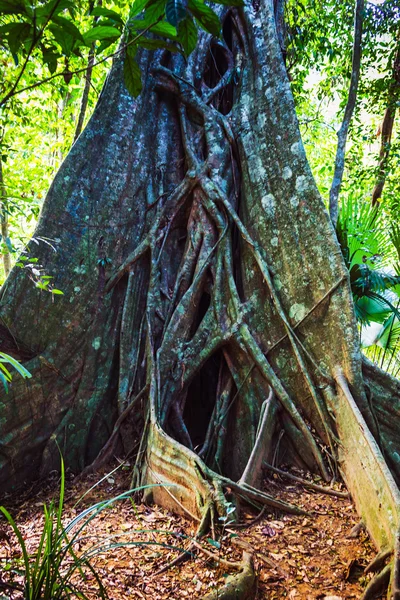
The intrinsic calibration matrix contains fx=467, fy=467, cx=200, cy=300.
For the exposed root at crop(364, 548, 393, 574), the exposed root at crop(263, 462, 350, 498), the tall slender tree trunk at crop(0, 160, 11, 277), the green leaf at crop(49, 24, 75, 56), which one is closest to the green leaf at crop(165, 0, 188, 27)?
the green leaf at crop(49, 24, 75, 56)

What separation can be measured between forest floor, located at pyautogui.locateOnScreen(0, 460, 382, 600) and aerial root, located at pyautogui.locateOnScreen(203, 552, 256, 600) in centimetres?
6

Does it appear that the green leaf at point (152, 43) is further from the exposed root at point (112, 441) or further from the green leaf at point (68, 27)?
the exposed root at point (112, 441)

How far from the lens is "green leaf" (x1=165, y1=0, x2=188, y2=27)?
3.72ft

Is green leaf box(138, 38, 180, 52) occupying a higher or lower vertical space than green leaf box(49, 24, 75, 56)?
higher

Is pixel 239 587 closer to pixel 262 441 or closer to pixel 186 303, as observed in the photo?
pixel 262 441

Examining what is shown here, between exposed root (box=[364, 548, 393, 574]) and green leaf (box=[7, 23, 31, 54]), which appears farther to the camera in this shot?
exposed root (box=[364, 548, 393, 574])

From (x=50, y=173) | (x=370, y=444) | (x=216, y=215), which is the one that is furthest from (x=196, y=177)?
(x=50, y=173)

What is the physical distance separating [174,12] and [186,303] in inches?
115

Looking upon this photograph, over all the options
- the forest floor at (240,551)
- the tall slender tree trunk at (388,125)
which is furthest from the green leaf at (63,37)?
the tall slender tree trunk at (388,125)

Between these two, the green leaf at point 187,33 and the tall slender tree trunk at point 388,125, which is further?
the tall slender tree trunk at point 388,125

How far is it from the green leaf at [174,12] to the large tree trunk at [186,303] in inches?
93.6

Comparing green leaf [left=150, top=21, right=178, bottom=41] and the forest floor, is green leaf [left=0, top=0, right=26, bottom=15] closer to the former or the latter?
green leaf [left=150, top=21, right=178, bottom=41]

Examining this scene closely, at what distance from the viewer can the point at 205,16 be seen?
4.15 ft

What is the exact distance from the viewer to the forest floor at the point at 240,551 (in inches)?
84.1
